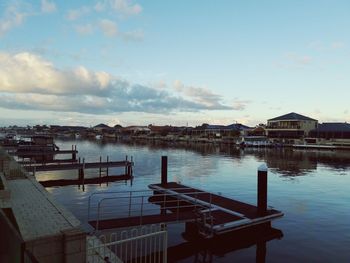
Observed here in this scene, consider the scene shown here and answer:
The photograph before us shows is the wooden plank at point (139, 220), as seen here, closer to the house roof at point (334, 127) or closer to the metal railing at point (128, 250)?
the metal railing at point (128, 250)

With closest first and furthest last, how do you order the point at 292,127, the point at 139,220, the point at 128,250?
1. the point at 128,250
2. the point at 139,220
3. the point at 292,127

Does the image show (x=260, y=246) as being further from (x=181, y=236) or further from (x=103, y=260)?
(x=103, y=260)

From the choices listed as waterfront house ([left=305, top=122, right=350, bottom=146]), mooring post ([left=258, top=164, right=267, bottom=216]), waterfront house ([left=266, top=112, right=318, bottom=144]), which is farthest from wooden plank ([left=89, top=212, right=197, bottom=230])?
waterfront house ([left=266, top=112, right=318, bottom=144])

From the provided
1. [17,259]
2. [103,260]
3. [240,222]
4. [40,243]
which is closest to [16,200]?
[103,260]

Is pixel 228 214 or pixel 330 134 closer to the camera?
pixel 228 214

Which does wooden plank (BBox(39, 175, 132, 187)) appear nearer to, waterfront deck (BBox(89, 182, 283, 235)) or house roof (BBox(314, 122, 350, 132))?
waterfront deck (BBox(89, 182, 283, 235))

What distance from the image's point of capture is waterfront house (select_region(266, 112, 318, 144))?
15550 cm

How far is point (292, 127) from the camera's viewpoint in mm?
158125

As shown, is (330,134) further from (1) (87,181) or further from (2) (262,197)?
(2) (262,197)

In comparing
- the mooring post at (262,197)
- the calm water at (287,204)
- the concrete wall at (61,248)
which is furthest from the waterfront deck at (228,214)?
the concrete wall at (61,248)

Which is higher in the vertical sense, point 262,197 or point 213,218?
point 262,197

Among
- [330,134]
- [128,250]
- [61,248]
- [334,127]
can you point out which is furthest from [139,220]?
[334,127]

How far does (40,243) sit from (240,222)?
14.4 metres

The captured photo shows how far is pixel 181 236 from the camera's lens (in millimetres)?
21516
